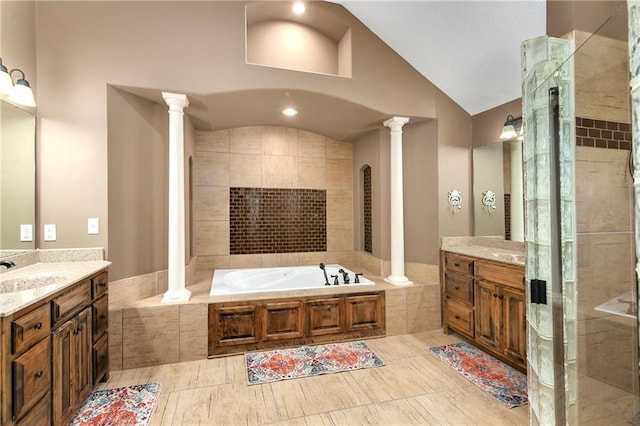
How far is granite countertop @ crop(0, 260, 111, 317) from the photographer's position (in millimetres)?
1437

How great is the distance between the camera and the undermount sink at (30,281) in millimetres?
1811

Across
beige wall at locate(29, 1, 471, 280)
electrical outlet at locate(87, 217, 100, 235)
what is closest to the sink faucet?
beige wall at locate(29, 1, 471, 280)

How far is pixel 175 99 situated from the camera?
2.79m

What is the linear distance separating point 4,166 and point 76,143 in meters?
0.49

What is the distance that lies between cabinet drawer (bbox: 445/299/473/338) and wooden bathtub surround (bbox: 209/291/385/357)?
723 mm

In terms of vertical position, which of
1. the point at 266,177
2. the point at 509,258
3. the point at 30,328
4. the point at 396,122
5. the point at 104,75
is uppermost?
the point at 104,75

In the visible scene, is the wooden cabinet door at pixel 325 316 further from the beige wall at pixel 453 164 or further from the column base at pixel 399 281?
the beige wall at pixel 453 164

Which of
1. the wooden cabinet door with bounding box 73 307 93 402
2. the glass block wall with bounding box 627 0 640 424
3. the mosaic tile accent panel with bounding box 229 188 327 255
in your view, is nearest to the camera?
the glass block wall with bounding box 627 0 640 424

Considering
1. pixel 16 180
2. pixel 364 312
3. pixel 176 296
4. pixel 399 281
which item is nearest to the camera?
pixel 16 180

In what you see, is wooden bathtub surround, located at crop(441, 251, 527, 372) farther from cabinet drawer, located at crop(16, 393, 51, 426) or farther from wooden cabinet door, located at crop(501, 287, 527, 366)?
cabinet drawer, located at crop(16, 393, 51, 426)

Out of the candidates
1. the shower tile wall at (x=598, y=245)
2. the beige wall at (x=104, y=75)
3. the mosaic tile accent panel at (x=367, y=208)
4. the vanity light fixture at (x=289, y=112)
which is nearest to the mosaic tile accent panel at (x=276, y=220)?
the mosaic tile accent panel at (x=367, y=208)

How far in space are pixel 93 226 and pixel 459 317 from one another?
11.6 feet

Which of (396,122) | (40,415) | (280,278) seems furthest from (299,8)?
(40,415)

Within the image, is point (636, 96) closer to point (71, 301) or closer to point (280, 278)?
point (71, 301)
